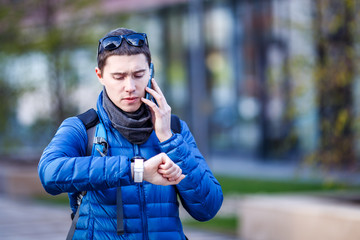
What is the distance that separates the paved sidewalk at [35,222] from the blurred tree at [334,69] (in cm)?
182

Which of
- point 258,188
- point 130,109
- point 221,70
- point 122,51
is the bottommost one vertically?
point 258,188

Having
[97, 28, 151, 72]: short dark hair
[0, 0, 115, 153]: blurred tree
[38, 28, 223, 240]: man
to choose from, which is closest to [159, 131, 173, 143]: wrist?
[38, 28, 223, 240]: man

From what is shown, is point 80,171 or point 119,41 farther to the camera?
point 119,41

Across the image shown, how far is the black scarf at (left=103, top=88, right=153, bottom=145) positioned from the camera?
2.54m

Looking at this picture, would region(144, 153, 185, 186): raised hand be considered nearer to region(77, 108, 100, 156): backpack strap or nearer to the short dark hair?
region(77, 108, 100, 156): backpack strap

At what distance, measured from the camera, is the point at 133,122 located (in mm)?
2537

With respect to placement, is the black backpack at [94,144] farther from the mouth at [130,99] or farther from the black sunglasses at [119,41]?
the black sunglasses at [119,41]

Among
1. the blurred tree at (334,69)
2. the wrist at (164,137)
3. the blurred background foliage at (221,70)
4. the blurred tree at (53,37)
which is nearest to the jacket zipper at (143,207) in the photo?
the wrist at (164,137)

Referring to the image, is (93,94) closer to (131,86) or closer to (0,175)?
(0,175)

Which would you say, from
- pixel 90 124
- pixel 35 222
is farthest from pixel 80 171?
pixel 35 222

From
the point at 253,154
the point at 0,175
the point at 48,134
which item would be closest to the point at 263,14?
the point at 253,154

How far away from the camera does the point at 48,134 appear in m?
16.0

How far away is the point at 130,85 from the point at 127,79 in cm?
3

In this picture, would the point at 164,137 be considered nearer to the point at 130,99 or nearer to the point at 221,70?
the point at 130,99
